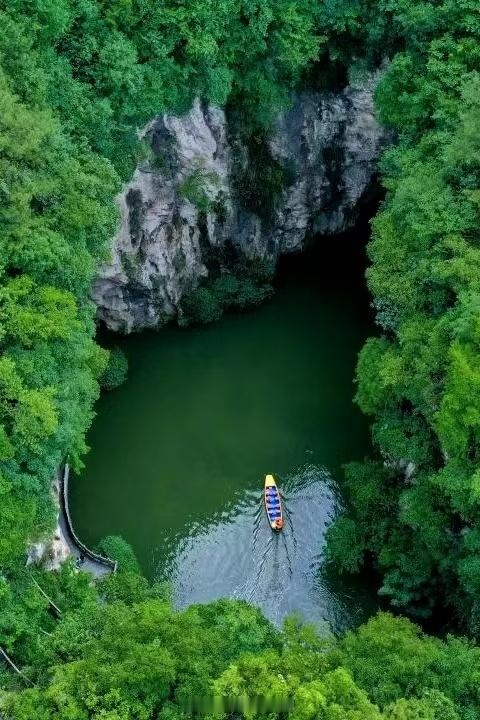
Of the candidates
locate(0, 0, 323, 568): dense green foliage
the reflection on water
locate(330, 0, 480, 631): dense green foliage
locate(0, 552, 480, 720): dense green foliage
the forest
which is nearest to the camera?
locate(0, 552, 480, 720): dense green foliage

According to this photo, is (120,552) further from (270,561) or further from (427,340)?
(427,340)

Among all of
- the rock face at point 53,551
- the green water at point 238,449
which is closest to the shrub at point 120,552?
the green water at point 238,449

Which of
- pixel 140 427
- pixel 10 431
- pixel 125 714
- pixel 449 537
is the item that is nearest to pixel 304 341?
pixel 140 427

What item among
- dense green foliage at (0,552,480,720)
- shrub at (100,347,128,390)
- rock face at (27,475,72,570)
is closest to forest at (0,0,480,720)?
dense green foliage at (0,552,480,720)

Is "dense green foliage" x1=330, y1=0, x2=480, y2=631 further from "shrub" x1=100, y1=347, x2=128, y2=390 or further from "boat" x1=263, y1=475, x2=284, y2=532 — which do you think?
"shrub" x1=100, y1=347, x2=128, y2=390

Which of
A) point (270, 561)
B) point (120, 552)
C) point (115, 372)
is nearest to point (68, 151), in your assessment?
point (115, 372)
